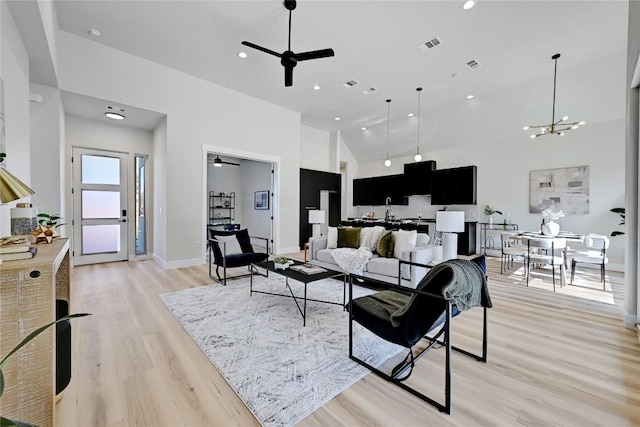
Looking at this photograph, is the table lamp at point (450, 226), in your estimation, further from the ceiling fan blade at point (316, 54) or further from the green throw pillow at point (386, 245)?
the ceiling fan blade at point (316, 54)

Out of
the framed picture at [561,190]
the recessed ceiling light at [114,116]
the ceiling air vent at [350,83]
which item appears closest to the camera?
the recessed ceiling light at [114,116]

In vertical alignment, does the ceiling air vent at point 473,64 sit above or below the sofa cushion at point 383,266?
above

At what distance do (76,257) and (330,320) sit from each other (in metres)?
5.14

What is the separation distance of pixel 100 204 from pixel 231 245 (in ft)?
10.2

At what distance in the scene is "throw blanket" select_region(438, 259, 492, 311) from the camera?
160 centimetres

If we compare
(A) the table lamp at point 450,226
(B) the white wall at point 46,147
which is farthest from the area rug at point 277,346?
(B) the white wall at point 46,147

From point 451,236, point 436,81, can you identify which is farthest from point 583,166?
point 451,236

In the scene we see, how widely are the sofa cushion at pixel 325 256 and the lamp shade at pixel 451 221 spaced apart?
162 cm

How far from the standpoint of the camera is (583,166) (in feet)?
17.8

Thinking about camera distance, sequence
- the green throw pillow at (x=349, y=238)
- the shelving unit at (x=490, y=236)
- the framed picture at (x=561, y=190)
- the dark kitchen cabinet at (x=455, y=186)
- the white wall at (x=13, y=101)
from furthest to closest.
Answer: the dark kitchen cabinet at (x=455, y=186) → the shelving unit at (x=490, y=236) → the framed picture at (x=561, y=190) → the green throw pillow at (x=349, y=238) → the white wall at (x=13, y=101)

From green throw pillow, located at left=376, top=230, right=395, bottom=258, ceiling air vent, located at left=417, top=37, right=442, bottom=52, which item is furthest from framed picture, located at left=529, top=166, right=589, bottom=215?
green throw pillow, located at left=376, top=230, right=395, bottom=258

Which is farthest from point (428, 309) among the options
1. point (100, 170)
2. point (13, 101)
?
point (100, 170)

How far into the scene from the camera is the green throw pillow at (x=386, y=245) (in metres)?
3.88

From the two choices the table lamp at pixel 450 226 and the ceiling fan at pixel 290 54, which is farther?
the table lamp at pixel 450 226
